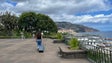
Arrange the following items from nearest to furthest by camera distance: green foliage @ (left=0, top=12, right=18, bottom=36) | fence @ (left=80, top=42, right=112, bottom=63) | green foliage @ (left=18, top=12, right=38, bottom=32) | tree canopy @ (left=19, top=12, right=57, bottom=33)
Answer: fence @ (left=80, top=42, right=112, bottom=63), green foliage @ (left=0, top=12, right=18, bottom=36), tree canopy @ (left=19, top=12, right=57, bottom=33), green foliage @ (left=18, top=12, right=38, bottom=32)

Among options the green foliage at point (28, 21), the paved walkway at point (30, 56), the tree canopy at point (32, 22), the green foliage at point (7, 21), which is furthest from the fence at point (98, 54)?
the green foliage at point (28, 21)

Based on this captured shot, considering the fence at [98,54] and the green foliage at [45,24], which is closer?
the fence at [98,54]

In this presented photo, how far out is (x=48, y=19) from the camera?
8762cm

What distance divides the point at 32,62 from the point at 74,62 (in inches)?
86.2

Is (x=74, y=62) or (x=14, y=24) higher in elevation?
(x=14, y=24)

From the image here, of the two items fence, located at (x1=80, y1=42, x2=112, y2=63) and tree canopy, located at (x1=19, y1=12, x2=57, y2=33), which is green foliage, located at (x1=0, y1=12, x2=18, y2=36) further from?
fence, located at (x1=80, y1=42, x2=112, y2=63)

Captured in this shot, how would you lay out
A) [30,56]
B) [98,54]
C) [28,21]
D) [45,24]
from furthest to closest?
[28,21]
[45,24]
[30,56]
[98,54]

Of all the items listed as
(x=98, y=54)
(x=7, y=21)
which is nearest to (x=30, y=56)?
(x=98, y=54)

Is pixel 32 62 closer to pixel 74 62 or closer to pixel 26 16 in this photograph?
pixel 74 62

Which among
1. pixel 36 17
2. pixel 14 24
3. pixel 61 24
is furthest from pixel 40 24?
pixel 61 24

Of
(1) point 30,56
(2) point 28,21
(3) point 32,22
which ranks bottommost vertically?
(1) point 30,56

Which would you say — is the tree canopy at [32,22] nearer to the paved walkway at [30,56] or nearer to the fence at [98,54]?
the paved walkway at [30,56]

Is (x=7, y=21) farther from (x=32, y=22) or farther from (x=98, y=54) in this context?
(x=98, y=54)

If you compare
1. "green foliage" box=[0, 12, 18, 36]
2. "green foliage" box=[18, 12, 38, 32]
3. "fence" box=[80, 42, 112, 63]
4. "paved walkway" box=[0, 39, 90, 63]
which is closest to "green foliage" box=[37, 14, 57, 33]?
"green foliage" box=[18, 12, 38, 32]
